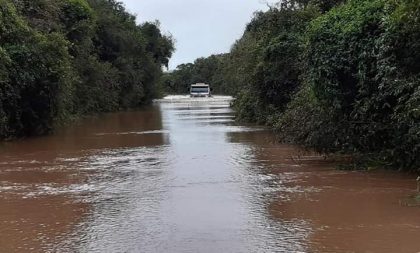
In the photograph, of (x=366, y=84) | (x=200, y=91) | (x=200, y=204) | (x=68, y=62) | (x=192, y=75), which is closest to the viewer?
(x=200, y=204)

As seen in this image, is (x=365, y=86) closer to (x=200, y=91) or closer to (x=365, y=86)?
(x=365, y=86)

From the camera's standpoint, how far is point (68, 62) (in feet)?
79.3

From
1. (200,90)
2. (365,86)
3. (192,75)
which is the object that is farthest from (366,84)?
(192,75)

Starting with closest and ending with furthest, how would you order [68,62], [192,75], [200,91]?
1. [68,62]
2. [200,91]
3. [192,75]

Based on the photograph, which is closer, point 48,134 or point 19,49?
point 19,49

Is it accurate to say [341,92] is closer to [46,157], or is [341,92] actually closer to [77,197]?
[77,197]

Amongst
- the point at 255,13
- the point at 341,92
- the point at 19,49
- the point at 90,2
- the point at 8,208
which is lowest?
the point at 8,208

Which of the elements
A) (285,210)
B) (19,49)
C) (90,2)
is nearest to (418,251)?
(285,210)

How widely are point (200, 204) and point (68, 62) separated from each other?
16405 millimetres

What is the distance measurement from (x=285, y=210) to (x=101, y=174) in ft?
16.9

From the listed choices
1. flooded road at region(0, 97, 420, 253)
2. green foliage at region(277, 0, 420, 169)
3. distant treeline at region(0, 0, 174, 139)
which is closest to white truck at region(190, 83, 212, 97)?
distant treeline at region(0, 0, 174, 139)

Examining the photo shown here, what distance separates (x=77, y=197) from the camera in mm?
10125

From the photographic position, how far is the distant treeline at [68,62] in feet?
67.9

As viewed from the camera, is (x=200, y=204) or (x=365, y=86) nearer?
(x=200, y=204)
